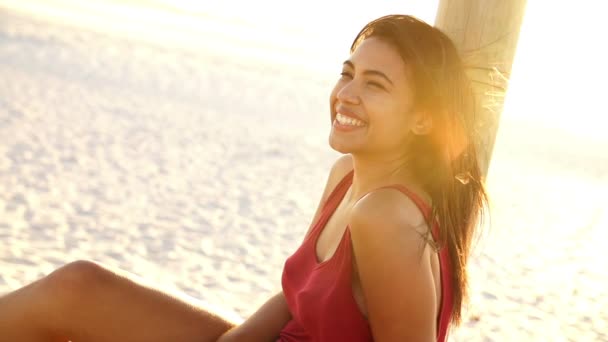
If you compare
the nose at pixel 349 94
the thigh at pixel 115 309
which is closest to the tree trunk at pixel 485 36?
the nose at pixel 349 94

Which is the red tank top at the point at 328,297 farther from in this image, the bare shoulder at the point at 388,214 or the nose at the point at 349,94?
the nose at the point at 349,94

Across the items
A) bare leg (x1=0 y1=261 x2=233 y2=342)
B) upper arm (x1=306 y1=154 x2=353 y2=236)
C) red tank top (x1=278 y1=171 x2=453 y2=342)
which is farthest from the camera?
upper arm (x1=306 y1=154 x2=353 y2=236)

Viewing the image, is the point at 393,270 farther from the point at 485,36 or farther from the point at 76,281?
the point at 76,281

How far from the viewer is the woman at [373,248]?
6.18 ft

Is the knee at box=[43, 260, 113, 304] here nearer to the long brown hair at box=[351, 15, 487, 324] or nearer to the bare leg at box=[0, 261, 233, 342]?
the bare leg at box=[0, 261, 233, 342]

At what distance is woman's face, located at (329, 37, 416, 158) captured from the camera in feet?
6.81

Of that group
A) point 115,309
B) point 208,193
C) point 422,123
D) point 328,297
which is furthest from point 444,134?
point 208,193

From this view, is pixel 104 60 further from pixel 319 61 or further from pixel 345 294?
pixel 345 294

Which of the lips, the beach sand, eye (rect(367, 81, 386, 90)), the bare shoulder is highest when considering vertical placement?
eye (rect(367, 81, 386, 90))

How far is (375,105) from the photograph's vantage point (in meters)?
2.08

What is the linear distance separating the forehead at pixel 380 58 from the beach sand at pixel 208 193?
1.65 feet

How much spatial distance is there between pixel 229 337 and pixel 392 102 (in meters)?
0.81

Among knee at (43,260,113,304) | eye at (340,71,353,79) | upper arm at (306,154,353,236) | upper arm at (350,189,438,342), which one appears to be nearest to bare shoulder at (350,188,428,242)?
upper arm at (350,189,438,342)

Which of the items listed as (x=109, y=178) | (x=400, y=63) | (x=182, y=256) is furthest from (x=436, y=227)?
(x=109, y=178)
